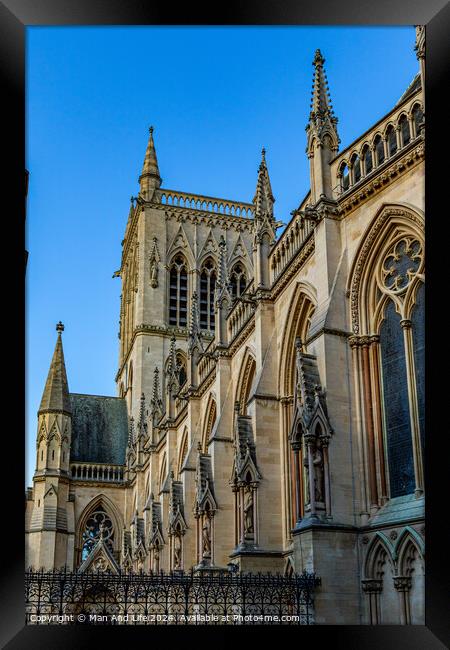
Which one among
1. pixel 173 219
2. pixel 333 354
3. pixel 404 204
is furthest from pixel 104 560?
pixel 404 204

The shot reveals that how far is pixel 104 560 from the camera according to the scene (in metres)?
38.9

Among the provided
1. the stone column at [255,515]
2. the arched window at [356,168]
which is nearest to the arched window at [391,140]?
the arched window at [356,168]

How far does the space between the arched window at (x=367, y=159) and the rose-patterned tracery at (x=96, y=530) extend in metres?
31.3

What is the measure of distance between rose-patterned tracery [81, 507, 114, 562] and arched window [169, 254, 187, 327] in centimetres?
1221

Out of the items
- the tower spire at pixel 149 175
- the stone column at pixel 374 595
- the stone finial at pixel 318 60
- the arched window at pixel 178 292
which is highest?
the tower spire at pixel 149 175

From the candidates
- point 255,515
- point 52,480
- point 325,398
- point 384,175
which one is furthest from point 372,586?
point 52,480

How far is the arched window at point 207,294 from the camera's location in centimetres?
4847

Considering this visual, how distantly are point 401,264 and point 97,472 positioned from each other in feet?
110

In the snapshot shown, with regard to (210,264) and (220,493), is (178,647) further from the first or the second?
(210,264)

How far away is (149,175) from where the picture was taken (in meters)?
50.6

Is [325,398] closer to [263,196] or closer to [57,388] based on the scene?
[263,196]

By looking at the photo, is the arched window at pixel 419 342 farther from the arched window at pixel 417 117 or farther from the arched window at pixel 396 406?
the arched window at pixel 417 117

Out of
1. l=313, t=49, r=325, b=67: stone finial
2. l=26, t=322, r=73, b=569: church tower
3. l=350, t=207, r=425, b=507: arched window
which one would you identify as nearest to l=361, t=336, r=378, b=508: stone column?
l=350, t=207, r=425, b=507: arched window

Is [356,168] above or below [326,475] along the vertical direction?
above
